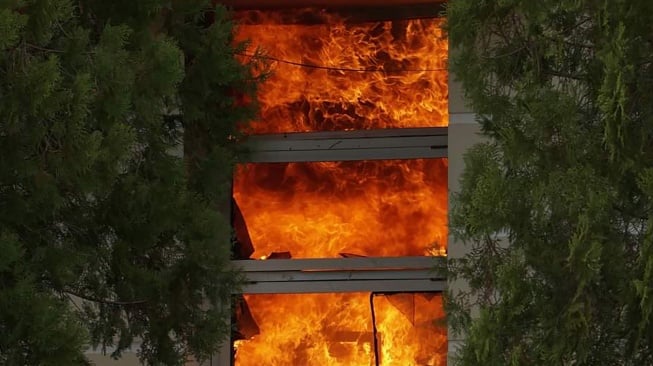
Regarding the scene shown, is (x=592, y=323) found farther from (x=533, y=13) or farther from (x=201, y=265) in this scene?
(x=201, y=265)

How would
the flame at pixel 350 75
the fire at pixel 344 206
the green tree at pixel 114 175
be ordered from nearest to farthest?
the green tree at pixel 114 175, the fire at pixel 344 206, the flame at pixel 350 75

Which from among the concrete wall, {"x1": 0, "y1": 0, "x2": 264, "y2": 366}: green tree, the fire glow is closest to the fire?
the fire glow

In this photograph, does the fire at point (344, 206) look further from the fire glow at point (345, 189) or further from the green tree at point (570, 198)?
the green tree at point (570, 198)

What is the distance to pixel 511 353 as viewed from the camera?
5023mm

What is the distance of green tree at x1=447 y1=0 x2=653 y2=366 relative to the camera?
495 cm

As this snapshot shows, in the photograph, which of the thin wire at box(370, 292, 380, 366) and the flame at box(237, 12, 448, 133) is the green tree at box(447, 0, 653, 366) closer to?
the thin wire at box(370, 292, 380, 366)

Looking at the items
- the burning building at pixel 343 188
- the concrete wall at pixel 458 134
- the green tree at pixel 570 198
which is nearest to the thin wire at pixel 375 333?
the burning building at pixel 343 188

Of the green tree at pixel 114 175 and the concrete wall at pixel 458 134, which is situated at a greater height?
the concrete wall at pixel 458 134

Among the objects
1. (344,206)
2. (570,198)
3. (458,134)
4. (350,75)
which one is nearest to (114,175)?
(570,198)

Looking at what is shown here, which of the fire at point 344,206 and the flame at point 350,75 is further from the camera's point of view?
the flame at point 350,75

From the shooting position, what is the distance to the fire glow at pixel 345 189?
8.04 m

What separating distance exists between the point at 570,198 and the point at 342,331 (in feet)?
10.8

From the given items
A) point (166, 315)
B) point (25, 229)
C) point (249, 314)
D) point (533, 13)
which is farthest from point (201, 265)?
point (533, 13)

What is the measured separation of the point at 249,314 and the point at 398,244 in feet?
3.27
